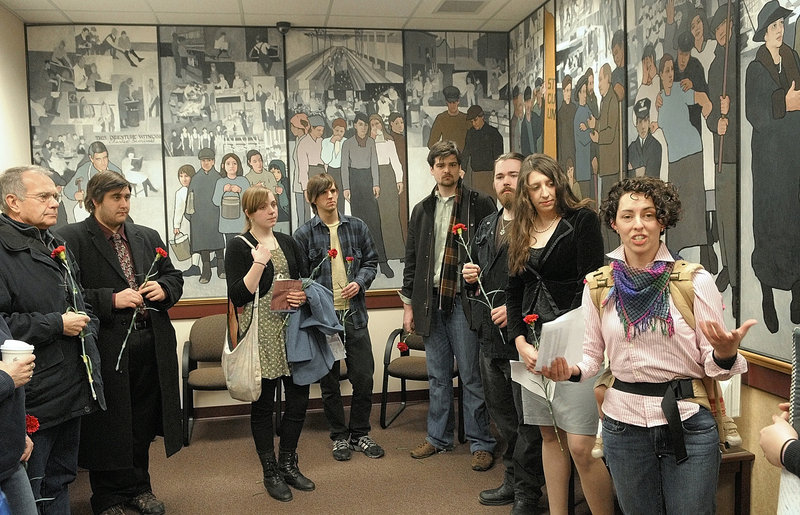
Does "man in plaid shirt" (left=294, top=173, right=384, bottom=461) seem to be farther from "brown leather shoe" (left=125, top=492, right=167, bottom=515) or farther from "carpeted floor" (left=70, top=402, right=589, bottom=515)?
"brown leather shoe" (left=125, top=492, right=167, bottom=515)

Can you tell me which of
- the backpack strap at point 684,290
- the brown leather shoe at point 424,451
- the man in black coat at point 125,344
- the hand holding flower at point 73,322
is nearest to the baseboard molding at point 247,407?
the brown leather shoe at point 424,451

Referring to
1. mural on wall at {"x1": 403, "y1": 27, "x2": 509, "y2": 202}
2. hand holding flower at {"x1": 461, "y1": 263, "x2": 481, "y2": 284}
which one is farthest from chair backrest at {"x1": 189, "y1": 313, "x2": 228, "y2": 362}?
hand holding flower at {"x1": 461, "y1": 263, "x2": 481, "y2": 284}

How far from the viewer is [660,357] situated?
1.96 metres

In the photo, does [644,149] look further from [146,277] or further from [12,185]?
[12,185]

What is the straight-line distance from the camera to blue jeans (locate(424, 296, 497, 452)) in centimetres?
389

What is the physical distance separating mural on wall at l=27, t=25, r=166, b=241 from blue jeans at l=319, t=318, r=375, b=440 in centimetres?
195

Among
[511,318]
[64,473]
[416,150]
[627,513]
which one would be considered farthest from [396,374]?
[627,513]

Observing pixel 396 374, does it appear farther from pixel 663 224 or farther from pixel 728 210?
pixel 663 224

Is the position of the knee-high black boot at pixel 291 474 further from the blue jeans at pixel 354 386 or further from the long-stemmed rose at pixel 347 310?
the long-stemmed rose at pixel 347 310

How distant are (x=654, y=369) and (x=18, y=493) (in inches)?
78.0

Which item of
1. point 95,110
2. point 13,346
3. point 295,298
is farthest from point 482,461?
point 95,110

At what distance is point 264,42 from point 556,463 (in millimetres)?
3870

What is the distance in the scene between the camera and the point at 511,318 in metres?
2.79

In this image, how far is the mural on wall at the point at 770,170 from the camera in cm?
245
